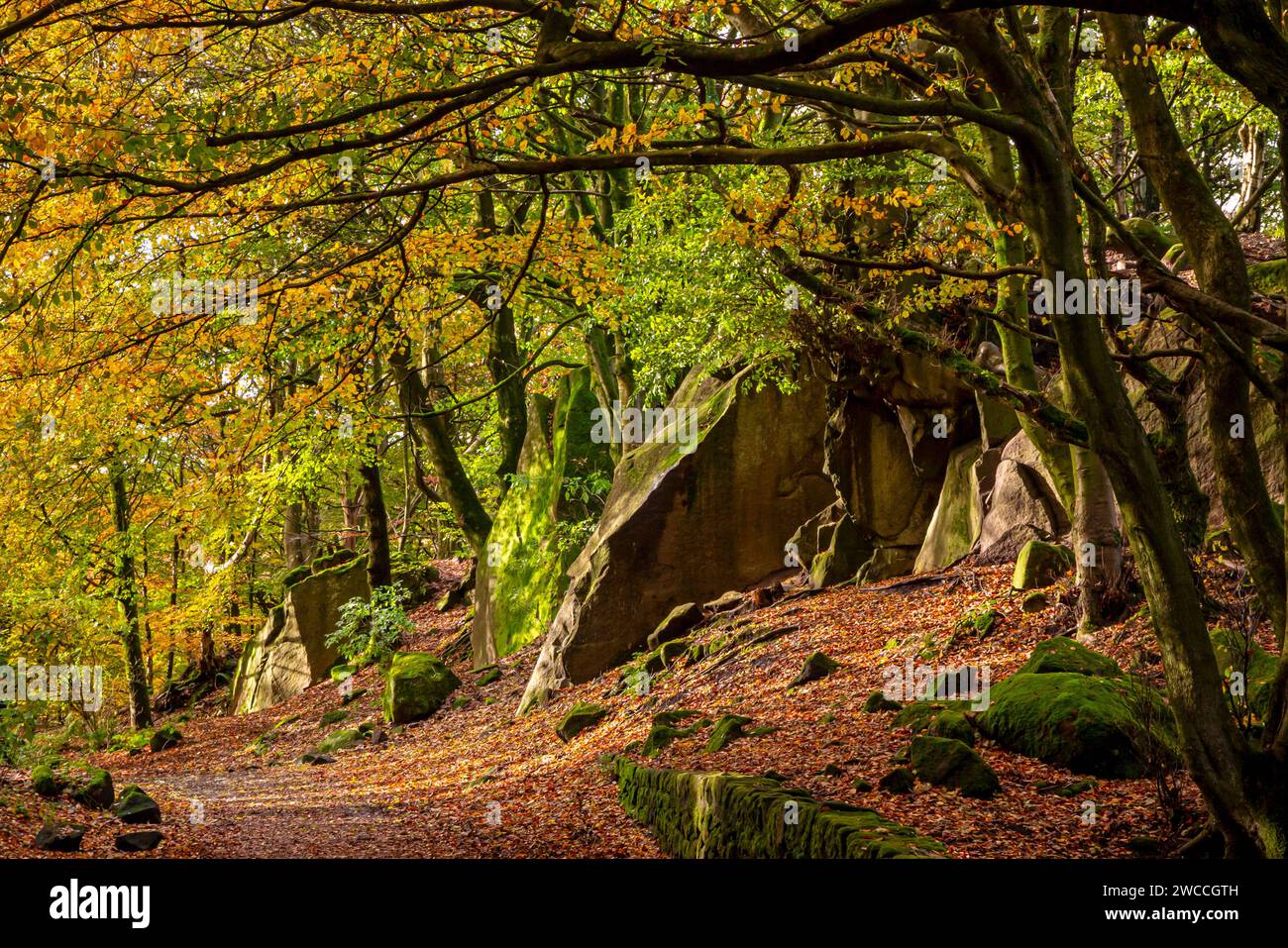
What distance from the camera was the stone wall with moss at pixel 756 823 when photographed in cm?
541

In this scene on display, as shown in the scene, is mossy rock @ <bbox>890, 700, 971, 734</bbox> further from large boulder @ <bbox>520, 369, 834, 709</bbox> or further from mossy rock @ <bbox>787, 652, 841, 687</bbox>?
large boulder @ <bbox>520, 369, 834, 709</bbox>

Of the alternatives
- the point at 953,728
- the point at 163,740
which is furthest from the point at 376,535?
the point at 953,728

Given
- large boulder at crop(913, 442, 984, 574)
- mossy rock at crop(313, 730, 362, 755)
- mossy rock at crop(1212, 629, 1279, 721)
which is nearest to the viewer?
mossy rock at crop(1212, 629, 1279, 721)

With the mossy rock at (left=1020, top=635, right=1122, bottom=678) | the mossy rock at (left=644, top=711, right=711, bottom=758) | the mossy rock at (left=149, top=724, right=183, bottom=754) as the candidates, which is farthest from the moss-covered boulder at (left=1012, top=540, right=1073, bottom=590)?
the mossy rock at (left=149, top=724, right=183, bottom=754)

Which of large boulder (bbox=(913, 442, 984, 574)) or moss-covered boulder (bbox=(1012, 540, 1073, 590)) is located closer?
moss-covered boulder (bbox=(1012, 540, 1073, 590))

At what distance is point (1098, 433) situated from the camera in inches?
225

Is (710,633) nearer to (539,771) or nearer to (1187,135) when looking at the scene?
(539,771)

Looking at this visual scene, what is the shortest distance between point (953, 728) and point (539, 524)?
12575mm

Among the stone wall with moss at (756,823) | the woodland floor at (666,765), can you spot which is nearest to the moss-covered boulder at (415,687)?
the woodland floor at (666,765)

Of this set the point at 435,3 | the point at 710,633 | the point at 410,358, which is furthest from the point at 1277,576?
the point at 410,358

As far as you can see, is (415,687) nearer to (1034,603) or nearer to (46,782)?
(46,782)

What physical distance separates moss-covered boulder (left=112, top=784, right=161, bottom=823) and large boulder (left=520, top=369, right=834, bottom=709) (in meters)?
6.68

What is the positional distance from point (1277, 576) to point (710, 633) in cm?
964

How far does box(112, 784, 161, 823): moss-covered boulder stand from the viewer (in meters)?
9.98
